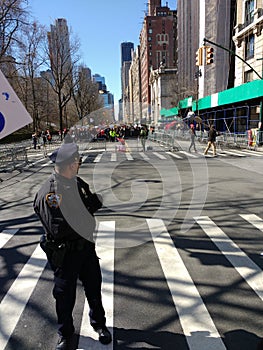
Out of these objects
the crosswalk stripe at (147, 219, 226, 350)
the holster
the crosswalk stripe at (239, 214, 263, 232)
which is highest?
the holster

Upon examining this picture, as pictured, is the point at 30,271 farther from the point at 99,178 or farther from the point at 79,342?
the point at 99,178

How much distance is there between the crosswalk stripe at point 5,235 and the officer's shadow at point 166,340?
3.21 m

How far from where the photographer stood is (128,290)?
3.66 m

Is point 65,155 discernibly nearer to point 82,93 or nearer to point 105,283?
point 105,283

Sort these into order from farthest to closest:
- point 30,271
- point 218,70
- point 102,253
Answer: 1. point 218,70
2. point 102,253
3. point 30,271

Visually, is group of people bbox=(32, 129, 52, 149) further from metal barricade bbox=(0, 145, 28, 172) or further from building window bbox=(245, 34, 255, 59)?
building window bbox=(245, 34, 255, 59)

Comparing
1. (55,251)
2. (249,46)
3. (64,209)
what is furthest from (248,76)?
(55,251)

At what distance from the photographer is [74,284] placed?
2715 mm

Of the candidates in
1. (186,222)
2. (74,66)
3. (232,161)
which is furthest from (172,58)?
(186,222)

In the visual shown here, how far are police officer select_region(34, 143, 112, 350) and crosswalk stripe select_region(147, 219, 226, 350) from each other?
0.86m

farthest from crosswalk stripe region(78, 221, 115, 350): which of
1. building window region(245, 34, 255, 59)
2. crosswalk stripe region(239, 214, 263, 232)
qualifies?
building window region(245, 34, 255, 59)

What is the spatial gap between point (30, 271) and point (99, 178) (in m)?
7.28

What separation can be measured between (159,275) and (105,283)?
2.53ft

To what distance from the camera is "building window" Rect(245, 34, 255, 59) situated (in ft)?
106
